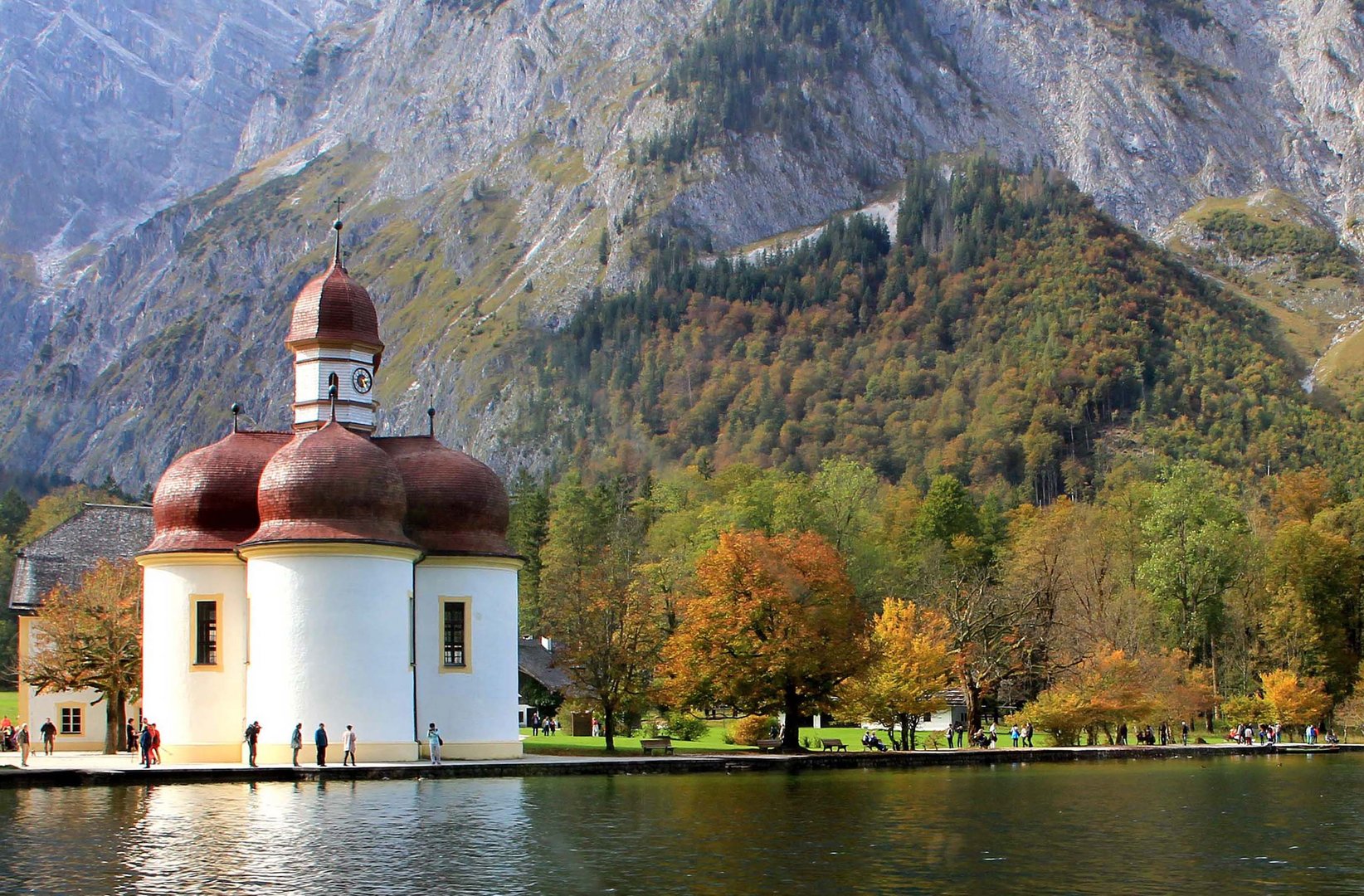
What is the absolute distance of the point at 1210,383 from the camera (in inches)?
7160

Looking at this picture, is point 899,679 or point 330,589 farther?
point 899,679

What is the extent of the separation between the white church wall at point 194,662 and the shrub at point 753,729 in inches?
853

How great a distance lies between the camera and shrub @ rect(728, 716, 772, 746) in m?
66.1

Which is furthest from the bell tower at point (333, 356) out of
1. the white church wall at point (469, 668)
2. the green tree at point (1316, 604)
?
the green tree at point (1316, 604)

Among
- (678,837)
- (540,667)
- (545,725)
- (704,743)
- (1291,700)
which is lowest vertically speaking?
(704,743)

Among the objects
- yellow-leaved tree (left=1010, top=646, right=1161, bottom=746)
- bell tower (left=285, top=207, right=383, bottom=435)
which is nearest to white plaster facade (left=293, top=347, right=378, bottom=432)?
bell tower (left=285, top=207, right=383, bottom=435)

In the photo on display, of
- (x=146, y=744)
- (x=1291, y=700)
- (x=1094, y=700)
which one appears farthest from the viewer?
(x=1291, y=700)

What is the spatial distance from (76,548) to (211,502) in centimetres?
2084

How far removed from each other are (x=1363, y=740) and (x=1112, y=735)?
14.0 meters

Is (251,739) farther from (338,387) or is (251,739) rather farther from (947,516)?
(947,516)

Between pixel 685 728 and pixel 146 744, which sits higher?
pixel 146 744

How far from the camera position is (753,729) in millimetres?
66188

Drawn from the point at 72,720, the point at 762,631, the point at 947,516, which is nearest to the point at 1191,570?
the point at 947,516

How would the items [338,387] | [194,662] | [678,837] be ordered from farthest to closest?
[338,387], [194,662], [678,837]
